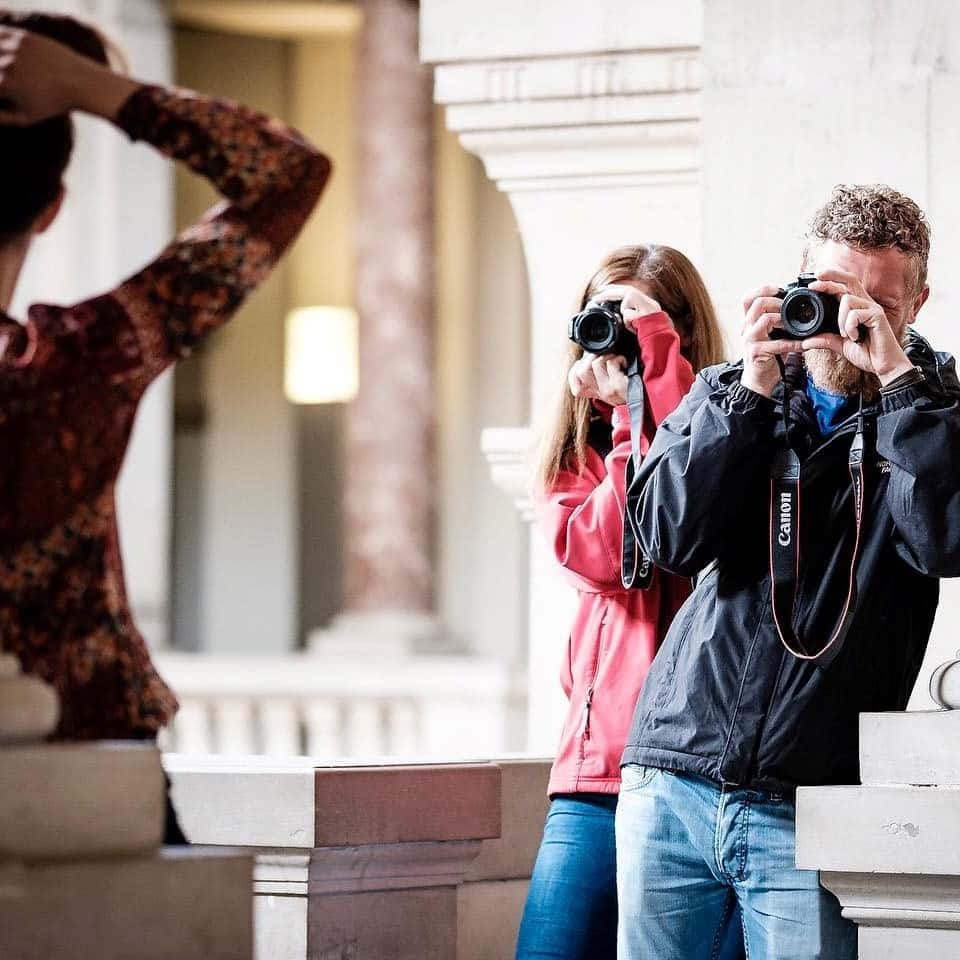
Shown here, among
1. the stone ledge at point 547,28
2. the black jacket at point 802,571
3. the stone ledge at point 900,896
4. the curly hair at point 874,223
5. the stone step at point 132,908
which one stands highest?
the stone ledge at point 547,28

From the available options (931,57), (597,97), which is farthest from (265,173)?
(931,57)

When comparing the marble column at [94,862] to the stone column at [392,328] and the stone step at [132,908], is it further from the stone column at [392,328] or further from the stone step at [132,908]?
the stone column at [392,328]

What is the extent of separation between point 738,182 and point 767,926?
1672 millimetres

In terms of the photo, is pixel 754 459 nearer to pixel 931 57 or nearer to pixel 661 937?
pixel 661 937

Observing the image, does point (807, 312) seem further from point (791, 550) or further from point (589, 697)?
point (589, 697)

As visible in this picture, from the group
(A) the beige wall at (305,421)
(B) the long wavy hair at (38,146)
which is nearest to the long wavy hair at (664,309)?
(B) the long wavy hair at (38,146)

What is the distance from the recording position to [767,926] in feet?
7.20

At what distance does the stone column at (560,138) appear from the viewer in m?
3.89

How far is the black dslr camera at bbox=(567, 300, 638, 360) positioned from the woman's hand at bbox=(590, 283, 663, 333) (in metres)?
0.01

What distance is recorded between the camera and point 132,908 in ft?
5.94

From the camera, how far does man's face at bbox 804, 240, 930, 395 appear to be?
7.55ft

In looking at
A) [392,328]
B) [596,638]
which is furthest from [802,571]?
[392,328]

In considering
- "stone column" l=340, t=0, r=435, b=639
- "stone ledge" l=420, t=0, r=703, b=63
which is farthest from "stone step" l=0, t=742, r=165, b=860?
"stone column" l=340, t=0, r=435, b=639

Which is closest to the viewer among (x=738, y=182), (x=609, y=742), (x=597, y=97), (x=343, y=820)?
(x=609, y=742)
